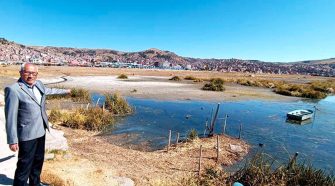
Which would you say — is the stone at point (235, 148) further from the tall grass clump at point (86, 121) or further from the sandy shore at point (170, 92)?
the sandy shore at point (170, 92)

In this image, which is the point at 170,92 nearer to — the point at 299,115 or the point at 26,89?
the point at 299,115

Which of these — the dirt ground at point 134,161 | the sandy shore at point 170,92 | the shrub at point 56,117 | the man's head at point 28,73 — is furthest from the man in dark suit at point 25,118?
the sandy shore at point 170,92

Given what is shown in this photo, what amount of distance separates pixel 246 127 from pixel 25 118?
1983 centimetres

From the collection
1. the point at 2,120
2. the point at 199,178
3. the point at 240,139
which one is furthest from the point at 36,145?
the point at 240,139

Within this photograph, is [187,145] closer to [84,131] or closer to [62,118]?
[84,131]

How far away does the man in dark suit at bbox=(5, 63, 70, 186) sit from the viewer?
562cm

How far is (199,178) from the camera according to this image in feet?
34.1

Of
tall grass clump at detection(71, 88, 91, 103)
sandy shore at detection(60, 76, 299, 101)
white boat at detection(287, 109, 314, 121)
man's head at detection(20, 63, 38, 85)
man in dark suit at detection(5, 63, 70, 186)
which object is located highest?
man's head at detection(20, 63, 38, 85)

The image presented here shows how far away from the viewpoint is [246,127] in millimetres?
23766

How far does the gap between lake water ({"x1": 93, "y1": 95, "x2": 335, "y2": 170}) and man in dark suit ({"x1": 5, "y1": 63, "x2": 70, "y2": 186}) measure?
34.5 ft

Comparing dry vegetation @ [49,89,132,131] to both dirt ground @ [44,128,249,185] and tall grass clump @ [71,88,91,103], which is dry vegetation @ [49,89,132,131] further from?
tall grass clump @ [71,88,91,103]

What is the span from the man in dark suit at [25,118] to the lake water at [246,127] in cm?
1051

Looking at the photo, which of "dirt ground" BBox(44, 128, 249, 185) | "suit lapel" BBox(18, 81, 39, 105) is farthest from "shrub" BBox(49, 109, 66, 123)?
"suit lapel" BBox(18, 81, 39, 105)

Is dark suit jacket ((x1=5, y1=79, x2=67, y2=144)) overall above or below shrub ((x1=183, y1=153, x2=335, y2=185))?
above
